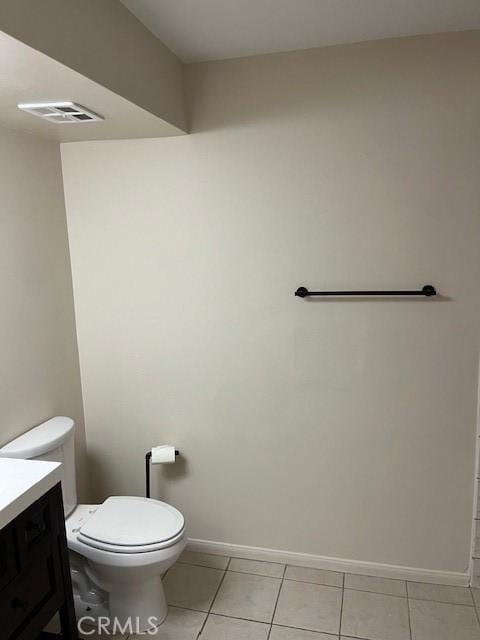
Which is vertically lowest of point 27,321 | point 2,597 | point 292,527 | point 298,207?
point 292,527

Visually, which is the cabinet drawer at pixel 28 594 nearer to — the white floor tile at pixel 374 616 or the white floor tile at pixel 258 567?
the white floor tile at pixel 258 567

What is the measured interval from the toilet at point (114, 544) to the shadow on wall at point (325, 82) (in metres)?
1.46

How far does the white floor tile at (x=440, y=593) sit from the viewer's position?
2.23 metres

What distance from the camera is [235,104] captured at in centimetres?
218

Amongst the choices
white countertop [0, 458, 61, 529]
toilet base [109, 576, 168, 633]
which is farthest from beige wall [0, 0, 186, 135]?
toilet base [109, 576, 168, 633]

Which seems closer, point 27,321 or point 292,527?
point 27,321

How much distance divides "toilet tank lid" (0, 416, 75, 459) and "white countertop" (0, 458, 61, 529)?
208mm

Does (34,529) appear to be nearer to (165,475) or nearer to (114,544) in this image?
(114,544)

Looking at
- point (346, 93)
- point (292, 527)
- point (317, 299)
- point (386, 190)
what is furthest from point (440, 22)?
point (292, 527)

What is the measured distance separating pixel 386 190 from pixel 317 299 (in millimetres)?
517

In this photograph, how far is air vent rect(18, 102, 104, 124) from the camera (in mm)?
1733

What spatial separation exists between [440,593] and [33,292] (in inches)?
85.3

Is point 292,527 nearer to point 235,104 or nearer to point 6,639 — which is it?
point 6,639

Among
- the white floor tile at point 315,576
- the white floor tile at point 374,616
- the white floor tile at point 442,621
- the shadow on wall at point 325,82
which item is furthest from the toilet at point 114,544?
the shadow on wall at point 325,82
